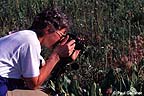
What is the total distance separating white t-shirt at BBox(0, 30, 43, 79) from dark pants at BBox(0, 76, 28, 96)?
0.03 meters

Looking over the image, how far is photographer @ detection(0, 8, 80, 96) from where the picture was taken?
12.7 ft

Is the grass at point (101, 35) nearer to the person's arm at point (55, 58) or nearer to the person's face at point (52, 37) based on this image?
the person's arm at point (55, 58)

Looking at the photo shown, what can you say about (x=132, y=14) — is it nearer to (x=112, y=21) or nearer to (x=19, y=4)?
(x=112, y=21)

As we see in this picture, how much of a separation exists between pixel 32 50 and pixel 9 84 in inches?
13.2

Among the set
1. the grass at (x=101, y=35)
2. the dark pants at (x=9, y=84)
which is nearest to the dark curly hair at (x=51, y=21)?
the dark pants at (x=9, y=84)

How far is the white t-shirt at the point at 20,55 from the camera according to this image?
3867 millimetres

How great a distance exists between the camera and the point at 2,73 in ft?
13.0

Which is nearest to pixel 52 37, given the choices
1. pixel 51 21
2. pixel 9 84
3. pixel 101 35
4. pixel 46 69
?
pixel 51 21

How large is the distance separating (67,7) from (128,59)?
200 cm

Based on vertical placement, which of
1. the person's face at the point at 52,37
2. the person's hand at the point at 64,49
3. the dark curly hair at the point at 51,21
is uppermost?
the dark curly hair at the point at 51,21

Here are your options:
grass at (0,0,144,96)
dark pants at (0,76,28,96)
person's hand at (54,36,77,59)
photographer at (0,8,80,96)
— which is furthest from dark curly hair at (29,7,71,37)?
grass at (0,0,144,96)

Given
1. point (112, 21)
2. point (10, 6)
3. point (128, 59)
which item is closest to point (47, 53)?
point (128, 59)

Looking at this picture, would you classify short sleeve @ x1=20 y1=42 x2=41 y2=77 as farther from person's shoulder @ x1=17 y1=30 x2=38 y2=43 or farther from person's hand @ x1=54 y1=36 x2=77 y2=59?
person's hand @ x1=54 y1=36 x2=77 y2=59

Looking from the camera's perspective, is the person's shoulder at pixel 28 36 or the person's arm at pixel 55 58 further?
the person's arm at pixel 55 58
